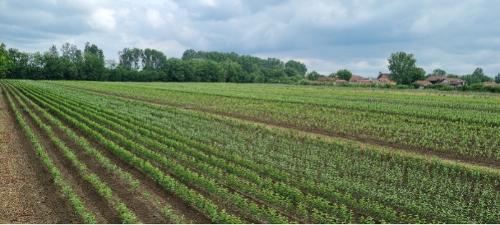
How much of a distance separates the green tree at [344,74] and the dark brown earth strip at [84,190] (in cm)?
13804

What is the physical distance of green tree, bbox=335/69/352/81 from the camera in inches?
5910

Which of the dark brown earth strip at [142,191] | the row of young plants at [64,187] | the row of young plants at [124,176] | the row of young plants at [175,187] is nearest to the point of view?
the row of young plants at [175,187]

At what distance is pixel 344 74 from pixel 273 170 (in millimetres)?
140589

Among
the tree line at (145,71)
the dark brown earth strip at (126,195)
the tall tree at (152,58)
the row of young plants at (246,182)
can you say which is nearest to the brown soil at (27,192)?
the dark brown earth strip at (126,195)

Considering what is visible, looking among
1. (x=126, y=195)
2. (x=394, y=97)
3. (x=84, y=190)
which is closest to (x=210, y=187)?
(x=126, y=195)

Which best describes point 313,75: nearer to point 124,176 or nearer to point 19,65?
point 19,65

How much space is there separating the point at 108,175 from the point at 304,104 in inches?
1048

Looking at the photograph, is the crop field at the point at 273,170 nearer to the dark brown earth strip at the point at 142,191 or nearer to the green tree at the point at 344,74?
the dark brown earth strip at the point at 142,191

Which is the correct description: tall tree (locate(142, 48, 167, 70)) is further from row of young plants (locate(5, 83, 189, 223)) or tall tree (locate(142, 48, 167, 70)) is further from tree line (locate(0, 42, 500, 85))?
row of young plants (locate(5, 83, 189, 223))

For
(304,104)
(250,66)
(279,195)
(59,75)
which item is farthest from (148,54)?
(279,195)

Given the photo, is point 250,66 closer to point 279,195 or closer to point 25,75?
point 25,75

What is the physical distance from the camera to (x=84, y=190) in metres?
12.3

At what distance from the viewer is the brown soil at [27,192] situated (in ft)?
34.0

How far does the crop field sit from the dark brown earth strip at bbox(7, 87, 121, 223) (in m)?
0.03
